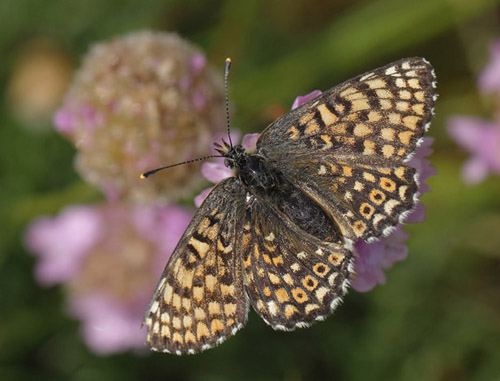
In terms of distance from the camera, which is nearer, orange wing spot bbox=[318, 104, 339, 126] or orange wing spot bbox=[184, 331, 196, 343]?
orange wing spot bbox=[184, 331, 196, 343]

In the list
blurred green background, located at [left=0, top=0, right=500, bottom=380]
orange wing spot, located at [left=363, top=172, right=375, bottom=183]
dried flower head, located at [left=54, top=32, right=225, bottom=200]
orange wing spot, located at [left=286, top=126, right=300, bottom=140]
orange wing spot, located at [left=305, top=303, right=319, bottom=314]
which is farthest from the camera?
blurred green background, located at [left=0, top=0, right=500, bottom=380]

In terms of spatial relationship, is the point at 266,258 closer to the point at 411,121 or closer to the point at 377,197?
the point at 377,197

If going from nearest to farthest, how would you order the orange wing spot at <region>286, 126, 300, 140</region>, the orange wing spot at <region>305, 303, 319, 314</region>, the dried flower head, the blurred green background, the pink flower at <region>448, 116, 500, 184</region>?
1. the orange wing spot at <region>305, 303, 319, 314</region>
2. the orange wing spot at <region>286, 126, 300, 140</region>
3. the dried flower head
4. the pink flower at <region>448, 116, 500, 184</region>
5. the blurred green background

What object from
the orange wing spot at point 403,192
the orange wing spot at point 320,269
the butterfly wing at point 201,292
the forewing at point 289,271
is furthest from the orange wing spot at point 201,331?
the orange wing spot at point 403,192

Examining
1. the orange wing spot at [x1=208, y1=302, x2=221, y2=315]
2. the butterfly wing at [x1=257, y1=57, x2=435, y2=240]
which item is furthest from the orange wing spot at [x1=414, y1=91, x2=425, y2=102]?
the orange wing spot at [x1=208, y1=302, x2=221, y2=315]

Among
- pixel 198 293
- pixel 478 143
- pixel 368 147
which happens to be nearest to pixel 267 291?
pixel 198 293

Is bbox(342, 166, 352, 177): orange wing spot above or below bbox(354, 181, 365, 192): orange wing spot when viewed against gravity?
above

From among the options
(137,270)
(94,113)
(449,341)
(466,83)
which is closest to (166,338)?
(94,113)

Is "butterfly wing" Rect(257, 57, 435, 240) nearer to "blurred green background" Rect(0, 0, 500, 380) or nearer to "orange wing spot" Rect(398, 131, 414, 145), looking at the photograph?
"orange wing spot" Rect(398, 131, 414, 145)
